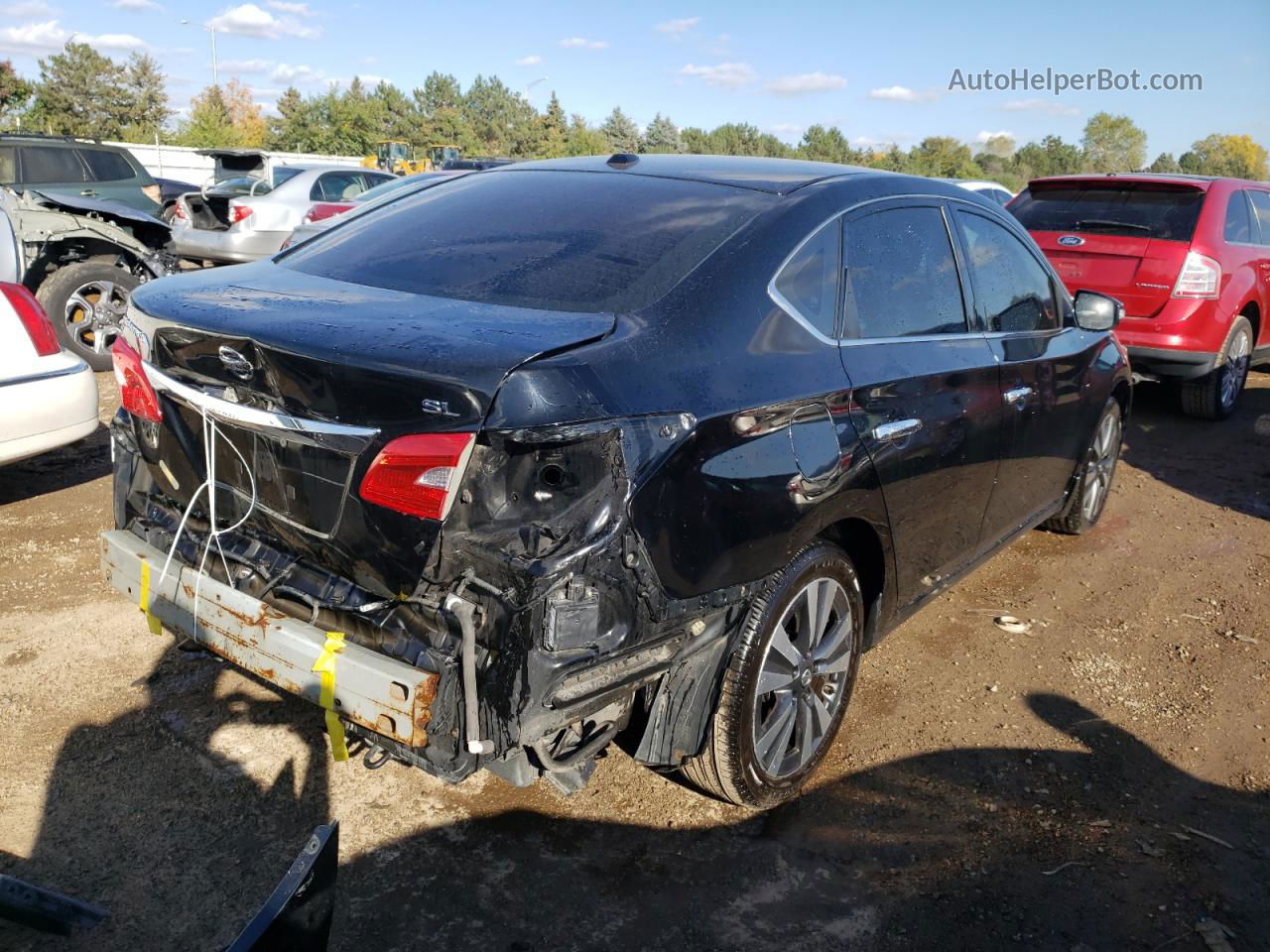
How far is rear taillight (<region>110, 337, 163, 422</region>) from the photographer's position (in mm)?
2852

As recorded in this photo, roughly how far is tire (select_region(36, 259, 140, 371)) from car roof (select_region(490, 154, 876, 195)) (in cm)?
573

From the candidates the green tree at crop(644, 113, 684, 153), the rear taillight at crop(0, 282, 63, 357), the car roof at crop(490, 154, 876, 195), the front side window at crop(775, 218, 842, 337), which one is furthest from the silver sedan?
the green tree at crop(644, 113, 684, 153)

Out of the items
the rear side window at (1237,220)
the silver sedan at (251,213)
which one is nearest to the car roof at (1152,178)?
the rear side window at (1237,220)

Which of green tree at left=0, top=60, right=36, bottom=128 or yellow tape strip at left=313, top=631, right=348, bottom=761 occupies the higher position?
green tree at left=0, top=60, right=36, bottom=128

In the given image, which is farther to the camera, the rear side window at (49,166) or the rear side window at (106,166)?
the rear side window at (106,166)

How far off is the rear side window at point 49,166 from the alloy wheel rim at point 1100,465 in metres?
12.5

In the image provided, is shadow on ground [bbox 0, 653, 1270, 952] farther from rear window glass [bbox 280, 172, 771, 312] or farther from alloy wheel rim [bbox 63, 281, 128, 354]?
alloy wheel rim [bbox 63, 281, 128, 354]

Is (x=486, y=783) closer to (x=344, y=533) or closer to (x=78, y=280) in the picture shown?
(x=344, y=533)

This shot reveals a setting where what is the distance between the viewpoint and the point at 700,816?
299 cm

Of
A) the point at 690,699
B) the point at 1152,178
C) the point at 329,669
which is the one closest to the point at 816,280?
the point at 690,699

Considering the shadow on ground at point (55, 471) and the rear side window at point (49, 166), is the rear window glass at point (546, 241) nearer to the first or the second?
the shadow on ground at point (55, 471)

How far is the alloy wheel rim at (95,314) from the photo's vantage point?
8164mm

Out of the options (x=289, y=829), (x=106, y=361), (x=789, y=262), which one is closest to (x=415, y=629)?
(x=289, y=829)

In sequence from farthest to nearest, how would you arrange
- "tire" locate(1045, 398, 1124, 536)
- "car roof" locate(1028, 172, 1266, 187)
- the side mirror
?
"car roof" locate(1028, 172, 1266, 187), "tire" locate(1045, 398, 1124, 536), the side mirror
